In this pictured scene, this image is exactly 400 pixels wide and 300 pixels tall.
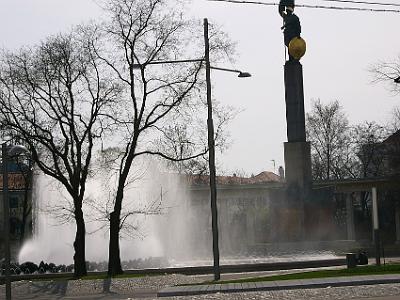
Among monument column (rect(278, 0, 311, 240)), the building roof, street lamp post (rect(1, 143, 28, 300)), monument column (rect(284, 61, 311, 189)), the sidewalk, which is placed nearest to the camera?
street lamp post (rect(1, 143, 28, 300))

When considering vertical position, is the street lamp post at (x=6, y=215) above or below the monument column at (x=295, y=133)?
below

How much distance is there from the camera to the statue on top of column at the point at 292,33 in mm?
69688

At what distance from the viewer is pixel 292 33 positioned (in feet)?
234

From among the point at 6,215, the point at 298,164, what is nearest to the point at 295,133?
the point at 298,164

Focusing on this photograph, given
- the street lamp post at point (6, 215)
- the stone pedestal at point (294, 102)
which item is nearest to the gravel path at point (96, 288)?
the street lamp post at point (6, 215)

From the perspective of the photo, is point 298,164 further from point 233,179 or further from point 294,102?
point 233,179

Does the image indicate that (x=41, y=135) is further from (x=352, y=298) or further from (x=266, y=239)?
(x=266, y=239)

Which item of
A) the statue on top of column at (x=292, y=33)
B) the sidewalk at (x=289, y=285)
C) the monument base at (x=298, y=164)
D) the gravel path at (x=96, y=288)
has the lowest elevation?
the gravel path at (x=96, y=288)

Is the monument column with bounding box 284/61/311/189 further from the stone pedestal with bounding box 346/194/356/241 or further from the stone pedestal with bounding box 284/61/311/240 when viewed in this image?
the stone pedestal with bounding box 346/194/356/241

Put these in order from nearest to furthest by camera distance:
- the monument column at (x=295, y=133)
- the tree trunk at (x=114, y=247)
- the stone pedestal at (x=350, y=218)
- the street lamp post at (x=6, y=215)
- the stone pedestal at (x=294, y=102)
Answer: the street lamp post at (x=6, y=215) → the tree trunk at (x=114, y=247) → the monument column at (x=295, y=133) → the stone pedestal at (x=294, y=102) → the stone pedestal at (x=350, y=218)

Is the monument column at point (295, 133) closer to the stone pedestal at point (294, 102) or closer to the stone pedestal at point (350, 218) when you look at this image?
the stone pedestal at point (294, 102)

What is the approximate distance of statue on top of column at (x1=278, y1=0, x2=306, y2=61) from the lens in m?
69.7

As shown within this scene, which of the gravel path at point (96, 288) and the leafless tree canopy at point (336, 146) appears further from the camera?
the leafless tree canopy at point (336, 146)

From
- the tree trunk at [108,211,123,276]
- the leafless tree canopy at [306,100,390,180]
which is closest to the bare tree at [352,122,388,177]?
the leafless tree canopy at [306,100,390,180]
